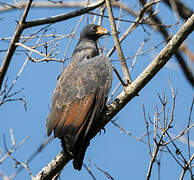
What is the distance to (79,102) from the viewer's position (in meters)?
4.74

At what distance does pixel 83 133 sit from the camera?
A: 14.5 ft

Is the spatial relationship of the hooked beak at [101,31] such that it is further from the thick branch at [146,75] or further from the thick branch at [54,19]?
the thick branch at [146,75]

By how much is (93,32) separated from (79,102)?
201cm

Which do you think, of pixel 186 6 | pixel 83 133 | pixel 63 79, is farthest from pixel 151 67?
pixel 186 6

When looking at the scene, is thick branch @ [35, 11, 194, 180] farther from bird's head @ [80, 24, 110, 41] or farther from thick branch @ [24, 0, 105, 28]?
bird's head @ [80, 24, 110, 41]

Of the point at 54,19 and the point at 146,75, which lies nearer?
the point at 146,75

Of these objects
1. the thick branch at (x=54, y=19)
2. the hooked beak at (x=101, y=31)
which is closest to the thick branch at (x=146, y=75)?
the thick branch at (x=54, y=19)

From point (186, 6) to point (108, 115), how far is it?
5.57 metres

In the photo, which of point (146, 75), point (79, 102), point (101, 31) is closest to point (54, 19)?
point (79, 102)

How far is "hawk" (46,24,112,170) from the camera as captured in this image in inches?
172

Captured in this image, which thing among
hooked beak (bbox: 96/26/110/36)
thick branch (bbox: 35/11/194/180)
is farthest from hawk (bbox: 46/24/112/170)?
hooked beak (bbox: 96/26/110/36)

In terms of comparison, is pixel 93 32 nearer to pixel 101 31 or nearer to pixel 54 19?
pixel 101 31

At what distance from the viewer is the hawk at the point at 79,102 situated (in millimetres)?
4371

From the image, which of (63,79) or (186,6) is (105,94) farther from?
(186,6)
